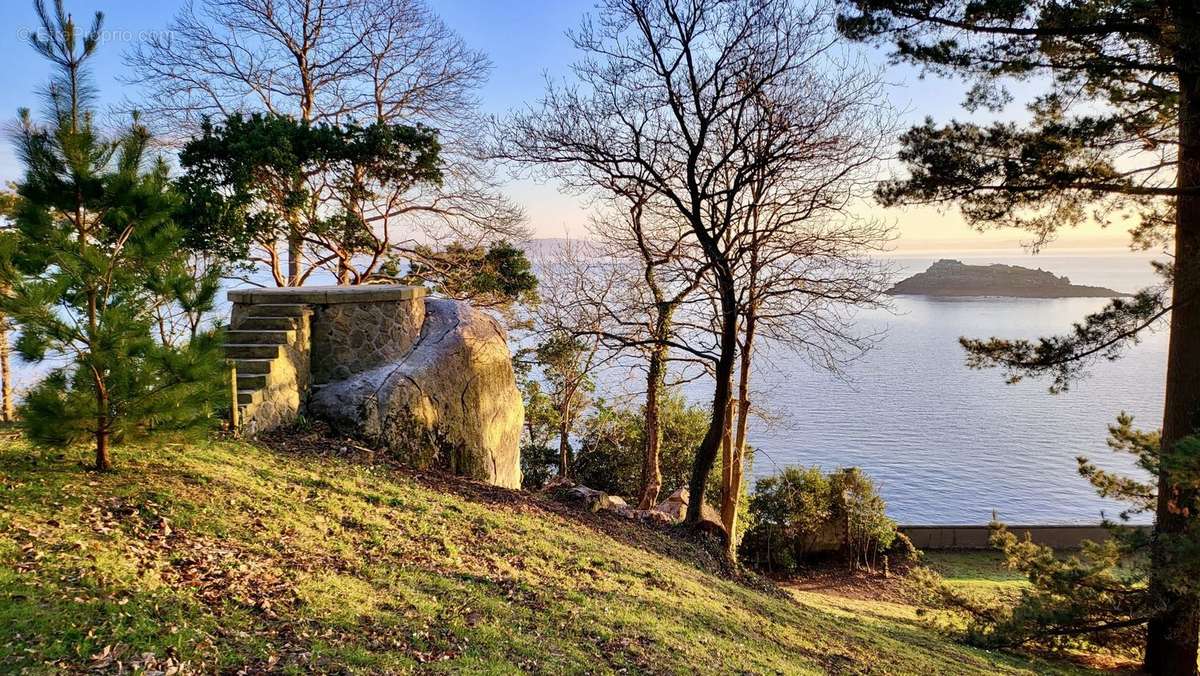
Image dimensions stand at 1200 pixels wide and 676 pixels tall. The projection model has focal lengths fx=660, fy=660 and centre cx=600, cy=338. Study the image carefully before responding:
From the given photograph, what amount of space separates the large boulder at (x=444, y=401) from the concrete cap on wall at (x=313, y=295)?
848 mm

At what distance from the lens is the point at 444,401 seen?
27.3 feet

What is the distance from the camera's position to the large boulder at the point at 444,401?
7617mm

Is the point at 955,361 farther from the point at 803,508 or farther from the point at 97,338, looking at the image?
the point at 97,338

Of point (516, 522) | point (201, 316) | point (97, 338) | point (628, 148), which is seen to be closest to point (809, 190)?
point (628, 148)

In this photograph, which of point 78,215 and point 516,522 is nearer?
point 78,215

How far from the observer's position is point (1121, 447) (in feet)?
29.5

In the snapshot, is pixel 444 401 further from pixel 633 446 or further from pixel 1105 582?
pixel 633 446

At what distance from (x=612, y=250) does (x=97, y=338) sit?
9711 mm

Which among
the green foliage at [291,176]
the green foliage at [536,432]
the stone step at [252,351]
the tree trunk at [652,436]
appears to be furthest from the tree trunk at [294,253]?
the tree trunk at [652,436]

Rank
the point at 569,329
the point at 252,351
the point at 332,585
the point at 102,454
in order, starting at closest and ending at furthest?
the point at 332,585, the point at 102,454, the point at 252,351, the point at 569,329

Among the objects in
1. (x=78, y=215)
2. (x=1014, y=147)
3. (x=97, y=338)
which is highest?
(x=1014, y=147)

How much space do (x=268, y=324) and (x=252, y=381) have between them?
0.85 meters

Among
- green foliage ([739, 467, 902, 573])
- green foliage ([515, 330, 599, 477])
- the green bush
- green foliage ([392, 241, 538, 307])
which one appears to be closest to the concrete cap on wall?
green foliage ([392, 241, 538, 307])

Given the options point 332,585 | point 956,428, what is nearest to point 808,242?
point 332,585
